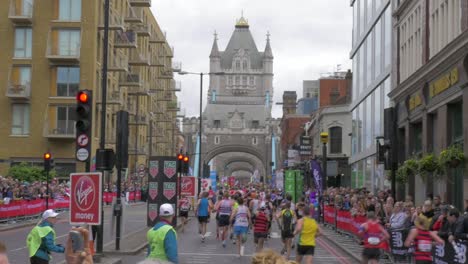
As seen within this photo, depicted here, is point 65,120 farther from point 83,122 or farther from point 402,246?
point 402,246

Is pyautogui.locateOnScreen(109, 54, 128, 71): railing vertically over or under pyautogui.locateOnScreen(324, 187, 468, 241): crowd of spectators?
over

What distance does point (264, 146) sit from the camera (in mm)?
191375

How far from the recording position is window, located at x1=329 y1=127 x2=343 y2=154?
7312 cm

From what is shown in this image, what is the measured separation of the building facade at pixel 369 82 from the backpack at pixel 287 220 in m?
18.1

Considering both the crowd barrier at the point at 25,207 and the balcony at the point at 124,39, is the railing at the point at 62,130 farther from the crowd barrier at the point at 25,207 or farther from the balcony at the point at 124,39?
the balcony at the point at 124,39

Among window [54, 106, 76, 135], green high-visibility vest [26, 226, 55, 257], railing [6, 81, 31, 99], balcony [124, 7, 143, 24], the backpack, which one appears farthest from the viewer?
balcony [124, 7, 143, 24]

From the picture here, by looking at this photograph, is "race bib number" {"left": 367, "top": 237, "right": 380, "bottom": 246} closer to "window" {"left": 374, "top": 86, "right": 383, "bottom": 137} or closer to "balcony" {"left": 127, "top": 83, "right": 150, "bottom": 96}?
"window" {"left": 374, "top": 86, "right": 383, "bottom": 137}

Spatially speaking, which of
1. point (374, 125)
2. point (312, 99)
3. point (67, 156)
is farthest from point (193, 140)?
point (374, 125)

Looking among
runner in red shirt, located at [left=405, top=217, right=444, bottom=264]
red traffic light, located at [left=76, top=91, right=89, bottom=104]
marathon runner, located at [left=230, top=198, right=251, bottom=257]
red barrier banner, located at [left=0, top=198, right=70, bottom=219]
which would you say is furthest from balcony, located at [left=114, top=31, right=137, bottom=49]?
runner in red shirt, located at [left=405, top=217, right=444, bottom=264]

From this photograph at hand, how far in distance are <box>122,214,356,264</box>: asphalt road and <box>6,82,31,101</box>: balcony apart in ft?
94.4

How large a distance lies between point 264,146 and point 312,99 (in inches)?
2395

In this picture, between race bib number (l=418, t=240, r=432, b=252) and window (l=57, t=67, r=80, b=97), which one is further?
window (l=57, t=67, r=80, b=97)

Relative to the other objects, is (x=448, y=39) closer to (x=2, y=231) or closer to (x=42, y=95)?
(x=2, y=231)

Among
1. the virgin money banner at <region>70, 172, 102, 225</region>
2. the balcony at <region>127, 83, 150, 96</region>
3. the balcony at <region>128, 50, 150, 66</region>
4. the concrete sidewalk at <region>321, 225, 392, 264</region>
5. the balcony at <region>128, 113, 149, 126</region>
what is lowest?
the concrete sidewalk at <region>321, 225, 392, 264</region>
